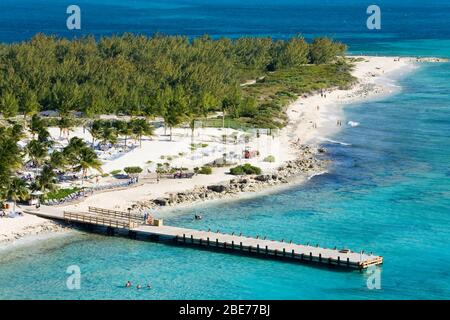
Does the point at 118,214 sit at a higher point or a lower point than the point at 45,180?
lower

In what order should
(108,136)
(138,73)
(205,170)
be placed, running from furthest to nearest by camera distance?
(138,73) < (108,136) < (205,170)

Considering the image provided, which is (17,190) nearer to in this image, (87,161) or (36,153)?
(87,161)

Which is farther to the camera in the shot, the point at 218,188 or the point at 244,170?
the point at 244,170

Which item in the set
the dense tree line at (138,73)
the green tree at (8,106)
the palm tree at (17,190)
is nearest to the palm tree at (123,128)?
the dense tree line at (138,73)

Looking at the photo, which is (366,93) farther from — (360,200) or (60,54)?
(360,200)

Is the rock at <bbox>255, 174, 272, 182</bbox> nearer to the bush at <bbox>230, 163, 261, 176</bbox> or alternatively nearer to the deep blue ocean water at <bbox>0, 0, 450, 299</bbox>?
the bush at <bbox>230, 163, 261, 176</bbox>

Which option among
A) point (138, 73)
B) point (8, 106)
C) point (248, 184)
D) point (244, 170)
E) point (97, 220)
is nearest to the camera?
point (97, 220)

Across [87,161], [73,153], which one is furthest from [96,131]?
[87,161]

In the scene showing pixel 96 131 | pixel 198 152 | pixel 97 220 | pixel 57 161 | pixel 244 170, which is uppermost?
pixel 96 131
